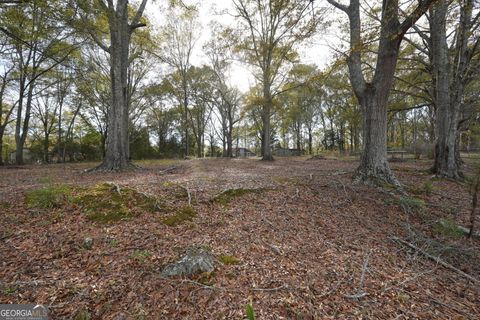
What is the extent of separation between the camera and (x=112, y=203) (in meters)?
3.76

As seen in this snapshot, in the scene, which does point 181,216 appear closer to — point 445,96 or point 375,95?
point 375,95

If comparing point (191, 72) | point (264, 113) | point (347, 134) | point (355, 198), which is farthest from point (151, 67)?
point (347, 134)

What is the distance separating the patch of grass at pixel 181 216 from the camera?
11.1 ft

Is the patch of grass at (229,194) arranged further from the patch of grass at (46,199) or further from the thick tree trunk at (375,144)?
the thick tree trunk at (375,144)

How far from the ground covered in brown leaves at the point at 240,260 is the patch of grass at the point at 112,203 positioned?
0.07 metres

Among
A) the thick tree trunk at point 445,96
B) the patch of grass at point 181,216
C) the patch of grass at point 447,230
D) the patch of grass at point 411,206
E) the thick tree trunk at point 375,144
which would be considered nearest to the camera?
the patch of grass at point 181,216

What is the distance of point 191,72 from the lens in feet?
74.9

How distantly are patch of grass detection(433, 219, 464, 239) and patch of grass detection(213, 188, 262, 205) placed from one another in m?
3.51

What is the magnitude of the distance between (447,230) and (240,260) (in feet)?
13.0

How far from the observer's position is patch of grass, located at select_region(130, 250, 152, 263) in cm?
249

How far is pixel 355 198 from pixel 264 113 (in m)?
11.9

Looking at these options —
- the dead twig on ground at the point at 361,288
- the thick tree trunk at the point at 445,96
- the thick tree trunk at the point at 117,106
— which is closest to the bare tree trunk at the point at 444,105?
the thick tree trunk at the point at 445,96

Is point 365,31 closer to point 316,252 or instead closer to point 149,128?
point 316,252

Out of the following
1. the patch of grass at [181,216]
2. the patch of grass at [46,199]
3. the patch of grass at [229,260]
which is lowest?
the patch of grass at [229,260]
